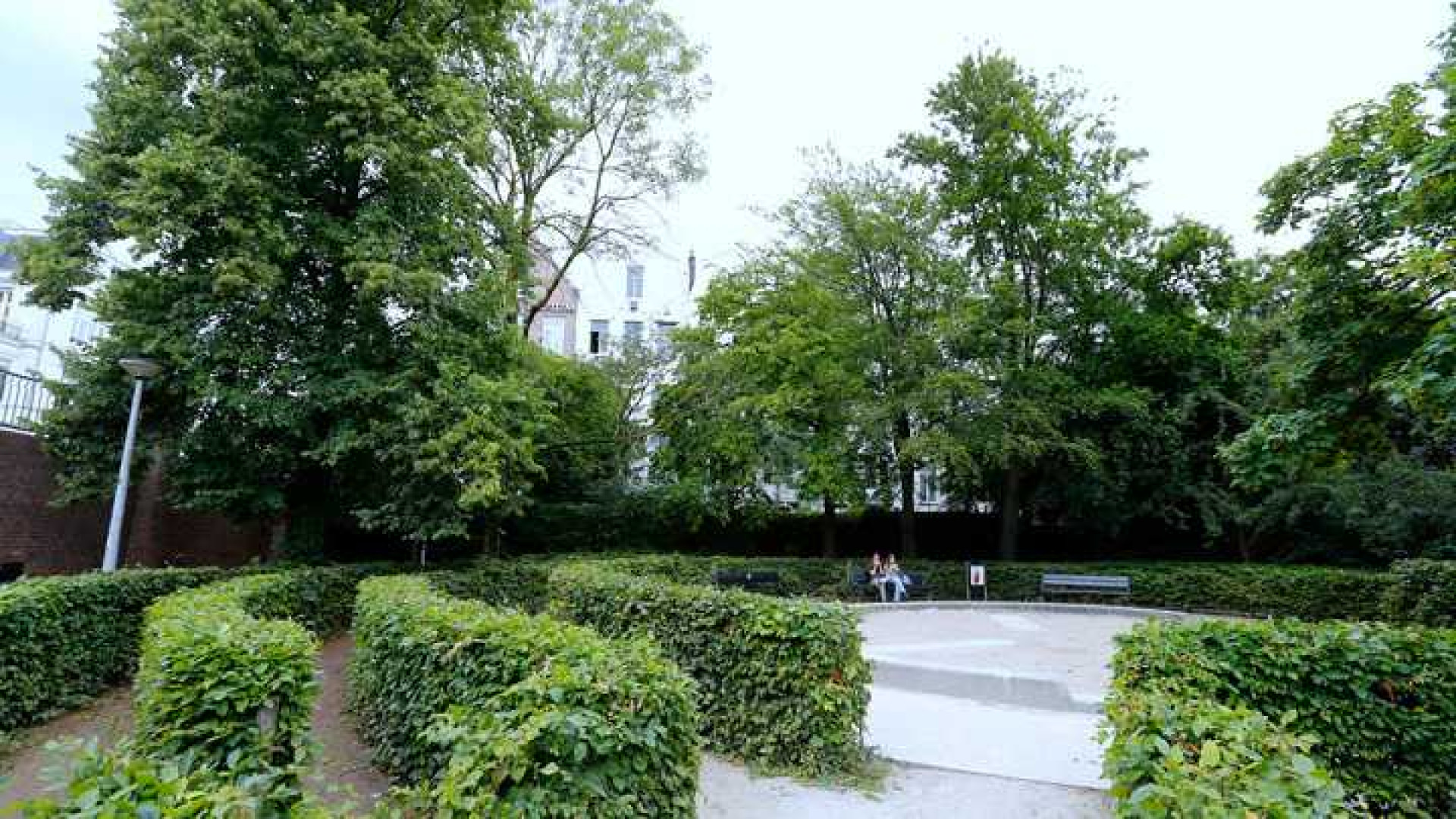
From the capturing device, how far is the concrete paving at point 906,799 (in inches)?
190

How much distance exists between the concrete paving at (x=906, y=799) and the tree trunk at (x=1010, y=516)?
57.0ft

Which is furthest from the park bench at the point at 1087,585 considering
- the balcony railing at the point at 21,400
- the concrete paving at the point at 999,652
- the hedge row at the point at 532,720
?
the balcony railing at the point at 21,400

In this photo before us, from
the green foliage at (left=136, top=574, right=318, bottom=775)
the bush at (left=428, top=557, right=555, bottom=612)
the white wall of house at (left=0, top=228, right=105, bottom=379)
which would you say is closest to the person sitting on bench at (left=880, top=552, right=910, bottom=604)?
the bush at (left=428, top=557, right=555, bottom=612)

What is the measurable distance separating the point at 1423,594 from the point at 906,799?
13.8 m

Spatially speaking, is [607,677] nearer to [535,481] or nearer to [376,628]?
[376,628]

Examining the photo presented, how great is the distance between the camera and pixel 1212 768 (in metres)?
2.71

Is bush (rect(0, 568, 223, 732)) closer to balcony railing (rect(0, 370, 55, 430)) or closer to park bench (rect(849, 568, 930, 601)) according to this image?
balcony railing (rect(0, 370, 55, 430))

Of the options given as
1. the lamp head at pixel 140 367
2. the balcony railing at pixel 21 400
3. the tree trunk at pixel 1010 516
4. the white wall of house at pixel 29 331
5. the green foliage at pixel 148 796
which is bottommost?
the green foliage at pixel 148 796

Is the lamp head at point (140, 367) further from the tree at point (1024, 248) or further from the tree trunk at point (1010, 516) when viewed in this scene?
the tree trunk at point (1010, 516)

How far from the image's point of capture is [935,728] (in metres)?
6.88

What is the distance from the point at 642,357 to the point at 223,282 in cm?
1380

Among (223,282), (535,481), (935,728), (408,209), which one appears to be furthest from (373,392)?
(935,728)

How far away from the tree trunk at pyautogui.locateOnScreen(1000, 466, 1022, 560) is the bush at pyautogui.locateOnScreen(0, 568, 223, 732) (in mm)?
20014

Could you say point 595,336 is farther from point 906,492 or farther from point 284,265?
point 284,265
